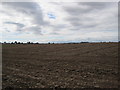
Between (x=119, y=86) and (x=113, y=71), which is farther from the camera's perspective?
(x=113, y=71)

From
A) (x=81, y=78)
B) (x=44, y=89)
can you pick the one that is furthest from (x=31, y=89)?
(x=81, y=78)

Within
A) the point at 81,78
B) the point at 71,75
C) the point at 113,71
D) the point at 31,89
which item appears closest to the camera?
the point at 31,89

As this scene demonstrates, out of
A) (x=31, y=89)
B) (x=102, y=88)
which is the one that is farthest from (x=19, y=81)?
(x=102, y=88)

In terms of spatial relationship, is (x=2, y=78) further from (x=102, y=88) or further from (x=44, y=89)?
(x=102, y=88)

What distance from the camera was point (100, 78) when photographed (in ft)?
33.8

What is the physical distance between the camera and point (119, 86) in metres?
8.84

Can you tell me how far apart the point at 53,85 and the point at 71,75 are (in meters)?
2.29

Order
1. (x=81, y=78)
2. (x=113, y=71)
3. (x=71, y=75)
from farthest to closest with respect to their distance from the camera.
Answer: (x=113, y=71)
(x=71, y=75)
(x=81, y=78)

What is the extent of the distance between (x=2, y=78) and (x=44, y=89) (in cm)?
298

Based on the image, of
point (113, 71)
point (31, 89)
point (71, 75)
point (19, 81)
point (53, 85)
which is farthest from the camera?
point (113, 71)

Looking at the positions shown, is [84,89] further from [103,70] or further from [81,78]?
[103,70]

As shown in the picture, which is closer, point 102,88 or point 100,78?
point 102,88

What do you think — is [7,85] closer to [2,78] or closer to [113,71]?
[2,78]

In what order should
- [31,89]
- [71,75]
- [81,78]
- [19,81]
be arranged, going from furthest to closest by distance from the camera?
[71,75] → [81,78] → [19,81] → [31,89]
